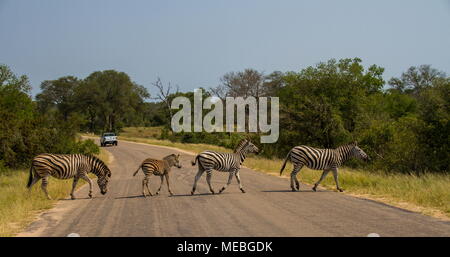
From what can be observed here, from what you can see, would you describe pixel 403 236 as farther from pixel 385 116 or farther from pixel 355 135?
pixel 385 116

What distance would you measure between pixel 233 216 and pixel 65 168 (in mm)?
7377

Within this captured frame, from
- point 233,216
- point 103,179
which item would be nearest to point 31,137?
point 103,179

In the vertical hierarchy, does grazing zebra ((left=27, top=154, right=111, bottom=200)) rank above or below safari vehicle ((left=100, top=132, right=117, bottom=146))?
above

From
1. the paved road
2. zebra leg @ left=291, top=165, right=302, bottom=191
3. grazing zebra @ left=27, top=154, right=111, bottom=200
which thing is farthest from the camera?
zebra leg @ left=291, top=165, right=302, bottom=191

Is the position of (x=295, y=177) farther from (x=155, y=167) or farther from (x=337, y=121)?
(x=337, y=121)

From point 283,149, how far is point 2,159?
772 inches

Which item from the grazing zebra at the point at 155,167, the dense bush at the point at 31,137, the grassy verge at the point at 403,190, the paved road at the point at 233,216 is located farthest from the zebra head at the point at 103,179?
the dense bush at the point at 31,137

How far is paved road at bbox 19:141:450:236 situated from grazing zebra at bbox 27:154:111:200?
76cm

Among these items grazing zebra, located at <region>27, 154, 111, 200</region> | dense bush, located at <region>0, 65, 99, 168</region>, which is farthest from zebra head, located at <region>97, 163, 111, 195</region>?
dense bush, located at <region>0, 65, 99, 168</region>

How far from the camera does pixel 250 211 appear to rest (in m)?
12.2

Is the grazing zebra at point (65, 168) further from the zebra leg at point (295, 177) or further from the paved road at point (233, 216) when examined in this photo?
the zebra leg at point (295, 177)

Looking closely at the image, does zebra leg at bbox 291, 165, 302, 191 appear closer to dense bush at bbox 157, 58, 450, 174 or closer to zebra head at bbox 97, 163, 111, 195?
zebra head at bbox 97, 163, 111, 195

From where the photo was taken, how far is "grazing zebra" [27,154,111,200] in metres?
16.0
